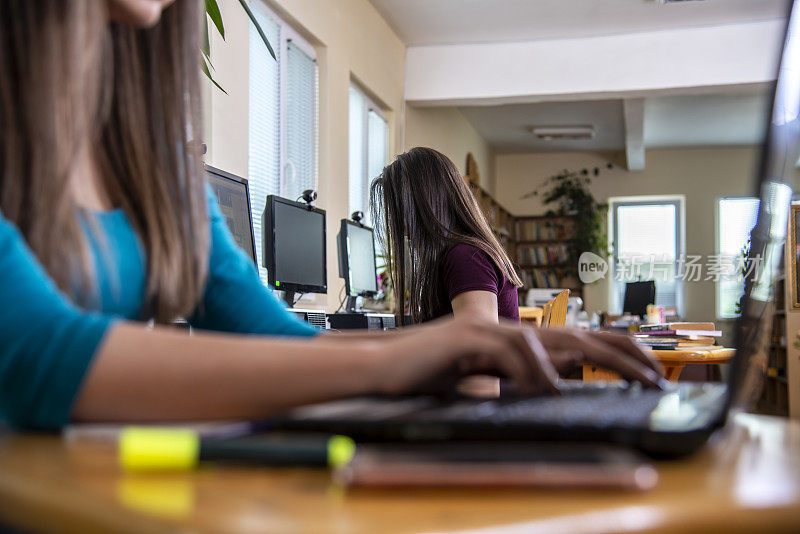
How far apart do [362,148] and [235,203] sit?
3647 millimetres

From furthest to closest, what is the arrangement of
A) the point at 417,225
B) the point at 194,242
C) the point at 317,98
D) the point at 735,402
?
1. the point at 317,98
2. the point at 417,225
3. the point at 194,242
4. the point at 735,402

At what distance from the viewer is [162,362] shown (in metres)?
0.47

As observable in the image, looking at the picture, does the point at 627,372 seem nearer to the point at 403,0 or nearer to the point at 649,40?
the point at 403,0

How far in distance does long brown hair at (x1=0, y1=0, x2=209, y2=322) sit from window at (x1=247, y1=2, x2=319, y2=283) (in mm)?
2997

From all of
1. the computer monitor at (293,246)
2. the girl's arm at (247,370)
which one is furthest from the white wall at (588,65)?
the girl's arm at (247,370)

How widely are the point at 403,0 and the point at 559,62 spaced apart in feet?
4.71

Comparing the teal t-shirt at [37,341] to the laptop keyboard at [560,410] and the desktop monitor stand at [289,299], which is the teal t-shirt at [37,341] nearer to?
the laptop keyboard at [560,410]

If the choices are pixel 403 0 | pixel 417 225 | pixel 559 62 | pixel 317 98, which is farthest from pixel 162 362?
pixel 559 62

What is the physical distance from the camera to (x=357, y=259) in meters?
3.96

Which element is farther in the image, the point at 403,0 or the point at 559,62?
the point at 559,62

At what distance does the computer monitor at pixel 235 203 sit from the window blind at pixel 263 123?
1.53 meters

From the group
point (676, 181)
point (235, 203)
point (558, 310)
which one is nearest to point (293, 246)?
point (235, 203)

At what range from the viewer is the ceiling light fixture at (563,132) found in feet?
31.1

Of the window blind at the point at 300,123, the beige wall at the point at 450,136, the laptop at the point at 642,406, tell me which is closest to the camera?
the laptop at the point at 642,406
